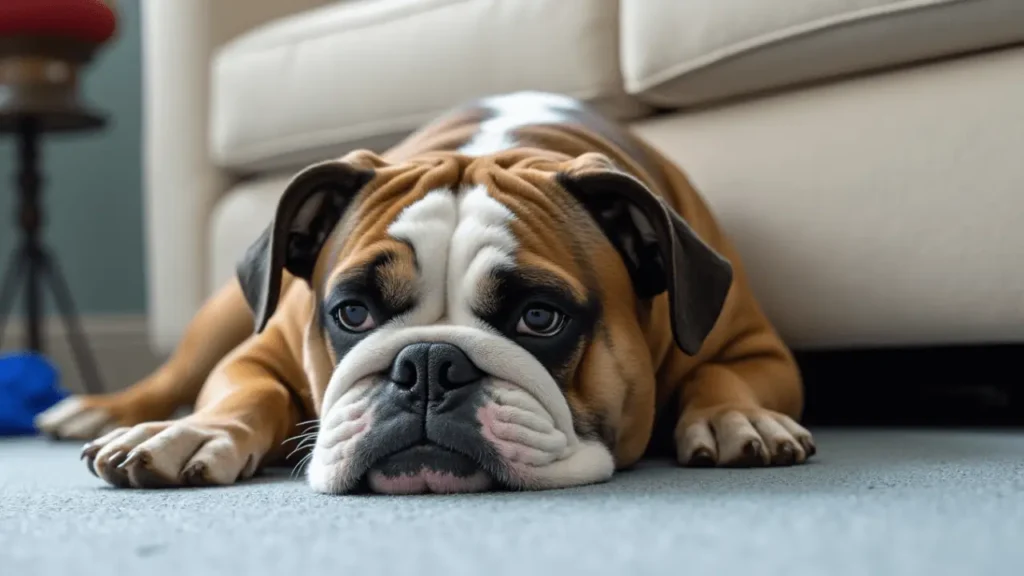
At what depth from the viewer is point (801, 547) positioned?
0.84 metres

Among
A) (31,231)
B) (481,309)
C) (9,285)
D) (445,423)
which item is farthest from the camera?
(9,285)

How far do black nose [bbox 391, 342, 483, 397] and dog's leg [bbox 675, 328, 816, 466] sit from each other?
0.36 metres

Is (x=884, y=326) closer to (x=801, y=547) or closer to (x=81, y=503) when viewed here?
(x=801, y=547)

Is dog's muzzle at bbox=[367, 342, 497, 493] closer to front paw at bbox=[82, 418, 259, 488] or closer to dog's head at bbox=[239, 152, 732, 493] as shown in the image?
dog's head at bbox=[239, 152, 732, 493]

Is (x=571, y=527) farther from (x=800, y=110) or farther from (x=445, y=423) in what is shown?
(x=800, y=110)

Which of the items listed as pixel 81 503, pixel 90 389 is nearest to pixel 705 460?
pixel 81 503

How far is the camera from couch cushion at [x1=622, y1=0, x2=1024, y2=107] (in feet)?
5.64

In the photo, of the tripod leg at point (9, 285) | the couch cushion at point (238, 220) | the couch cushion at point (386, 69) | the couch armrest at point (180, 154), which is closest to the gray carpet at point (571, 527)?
the couch cushion at point (386, 69)

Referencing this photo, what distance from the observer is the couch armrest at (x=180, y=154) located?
2822 mm

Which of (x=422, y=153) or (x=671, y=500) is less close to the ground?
(x=422, y=153)

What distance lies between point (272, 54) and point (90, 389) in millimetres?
1561

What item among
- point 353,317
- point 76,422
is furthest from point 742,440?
point 76,422

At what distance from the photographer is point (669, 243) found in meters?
1.34

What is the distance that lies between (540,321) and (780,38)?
30.8 inches
